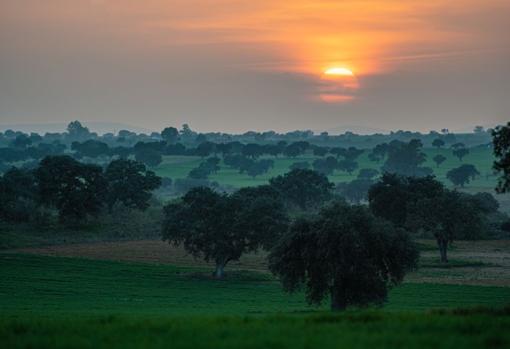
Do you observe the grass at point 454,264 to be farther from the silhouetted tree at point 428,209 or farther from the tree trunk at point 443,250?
the silhouetted tree at point 428,209

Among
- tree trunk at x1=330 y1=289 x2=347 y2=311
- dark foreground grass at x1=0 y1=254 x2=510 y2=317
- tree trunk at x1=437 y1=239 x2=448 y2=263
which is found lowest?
dark foreground grass at x1=0 y1=254 x2=510 y2=317

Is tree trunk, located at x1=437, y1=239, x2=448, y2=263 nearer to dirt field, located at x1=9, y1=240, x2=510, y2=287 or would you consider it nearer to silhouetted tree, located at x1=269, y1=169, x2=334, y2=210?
dirt field, located at x1=9, y1=240, x2=510, y2=287

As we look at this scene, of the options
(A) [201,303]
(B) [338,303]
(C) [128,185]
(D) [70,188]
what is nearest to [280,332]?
(B) [338,303]

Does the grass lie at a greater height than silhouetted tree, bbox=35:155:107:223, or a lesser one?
lesser

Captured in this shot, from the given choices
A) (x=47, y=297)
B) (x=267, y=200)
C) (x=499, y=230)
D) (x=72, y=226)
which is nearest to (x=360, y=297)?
(x=47, y=297)

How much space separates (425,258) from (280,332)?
91658 millimetres

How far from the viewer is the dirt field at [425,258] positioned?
86.4 m

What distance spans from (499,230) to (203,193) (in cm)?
7023

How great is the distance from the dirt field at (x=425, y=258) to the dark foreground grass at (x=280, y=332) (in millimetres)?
58477

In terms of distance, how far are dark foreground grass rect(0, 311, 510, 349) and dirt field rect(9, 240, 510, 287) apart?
192 feet

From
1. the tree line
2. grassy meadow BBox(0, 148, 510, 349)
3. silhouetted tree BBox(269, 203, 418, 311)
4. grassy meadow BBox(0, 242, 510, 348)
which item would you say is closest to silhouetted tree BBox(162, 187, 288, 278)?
grassy meadow BBox(0, 242, 510, 348)

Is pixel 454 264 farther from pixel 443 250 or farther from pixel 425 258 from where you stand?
pixel 425 258

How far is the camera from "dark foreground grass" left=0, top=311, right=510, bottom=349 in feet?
63.7

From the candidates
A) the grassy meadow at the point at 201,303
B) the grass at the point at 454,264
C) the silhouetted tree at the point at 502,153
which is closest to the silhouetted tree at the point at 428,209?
the grass at the point at 454,264
